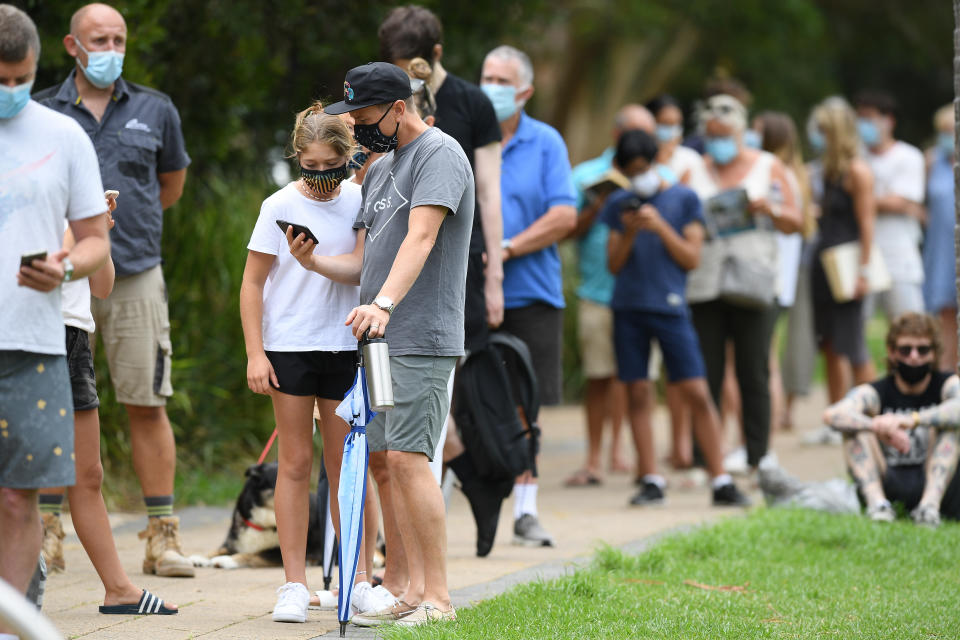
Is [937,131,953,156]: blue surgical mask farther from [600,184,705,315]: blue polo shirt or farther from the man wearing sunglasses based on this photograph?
the man wearing sunglasses

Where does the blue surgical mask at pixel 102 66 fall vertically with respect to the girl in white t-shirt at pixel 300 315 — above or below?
above

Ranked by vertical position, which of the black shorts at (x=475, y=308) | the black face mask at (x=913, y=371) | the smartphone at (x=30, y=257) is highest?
the smartphone at (x=30, y=257)

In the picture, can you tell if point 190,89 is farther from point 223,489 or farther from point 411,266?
point 411,266

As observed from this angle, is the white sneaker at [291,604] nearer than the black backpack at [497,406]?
Yes

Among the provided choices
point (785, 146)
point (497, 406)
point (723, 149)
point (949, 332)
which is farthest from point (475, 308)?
point (949, 332)

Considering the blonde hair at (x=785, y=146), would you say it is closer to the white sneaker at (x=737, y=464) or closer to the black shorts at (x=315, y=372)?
the white sneaker at (x=737, y=464)

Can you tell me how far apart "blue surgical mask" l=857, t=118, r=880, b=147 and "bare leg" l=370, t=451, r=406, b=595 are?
7.18 meters

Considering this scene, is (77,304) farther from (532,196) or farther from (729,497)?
(729,497)

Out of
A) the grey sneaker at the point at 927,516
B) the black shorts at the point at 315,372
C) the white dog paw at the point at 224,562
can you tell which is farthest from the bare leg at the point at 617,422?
the black shorts at the point at 315,372

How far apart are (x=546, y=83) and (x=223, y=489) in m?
14.2

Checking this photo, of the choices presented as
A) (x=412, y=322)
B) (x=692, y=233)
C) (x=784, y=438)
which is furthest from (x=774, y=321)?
(x=412, y=322)

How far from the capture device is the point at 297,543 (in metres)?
5.11

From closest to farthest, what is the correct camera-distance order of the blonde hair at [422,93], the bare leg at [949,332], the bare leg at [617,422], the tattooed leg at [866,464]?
the blonde hair at [422,93] → the tattooed leg at [866,464] → the bare leg at [617,422] → the bare leg at [949,332]

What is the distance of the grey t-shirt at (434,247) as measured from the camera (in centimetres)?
484
